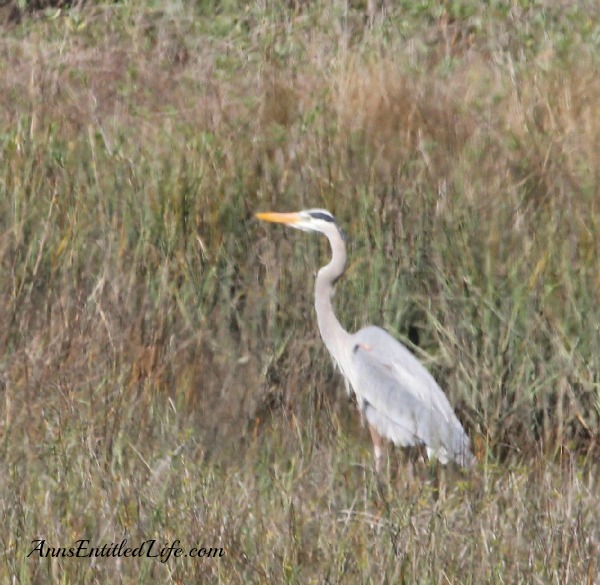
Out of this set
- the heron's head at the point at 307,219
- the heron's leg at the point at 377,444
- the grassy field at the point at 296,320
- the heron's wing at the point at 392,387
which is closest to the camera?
the grassy field at the point at 296,320

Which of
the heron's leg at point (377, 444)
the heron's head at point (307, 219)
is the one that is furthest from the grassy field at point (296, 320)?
the heron's head at point (307, 219)

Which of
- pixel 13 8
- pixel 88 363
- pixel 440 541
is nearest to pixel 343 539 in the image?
pixel 440 541

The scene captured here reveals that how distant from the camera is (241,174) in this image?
187 inches

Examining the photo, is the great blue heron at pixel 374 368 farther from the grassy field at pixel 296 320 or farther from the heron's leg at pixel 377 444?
the grassy field at pixel 296 320

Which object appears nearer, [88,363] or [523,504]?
[523,504]

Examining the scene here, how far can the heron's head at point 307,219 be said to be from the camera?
4.25 m

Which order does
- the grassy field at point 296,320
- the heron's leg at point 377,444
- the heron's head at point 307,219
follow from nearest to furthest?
the grassy field at point 296,320 → the heron's leg at point 377,444 → the heron's head at point 307,219

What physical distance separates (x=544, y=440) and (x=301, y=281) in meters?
1.05

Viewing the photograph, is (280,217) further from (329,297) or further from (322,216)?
(329,297)

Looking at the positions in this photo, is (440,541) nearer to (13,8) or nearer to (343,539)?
(343,539)

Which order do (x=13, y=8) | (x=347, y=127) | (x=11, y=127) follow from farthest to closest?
(x=13, y=8)
(x=11, y=127)
(x=347, y=127)

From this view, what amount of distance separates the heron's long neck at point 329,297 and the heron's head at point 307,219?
1.5 inches

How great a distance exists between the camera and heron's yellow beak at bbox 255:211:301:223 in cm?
438

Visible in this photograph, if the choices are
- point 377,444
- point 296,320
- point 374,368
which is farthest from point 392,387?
point 296,320
